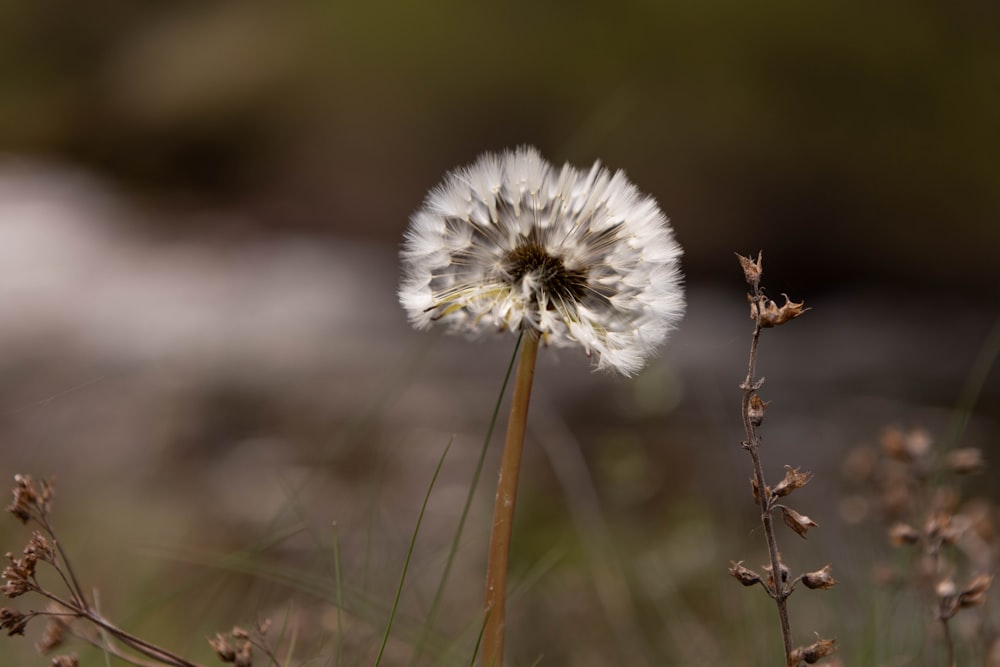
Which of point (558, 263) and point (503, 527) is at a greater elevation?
point (558, 263)

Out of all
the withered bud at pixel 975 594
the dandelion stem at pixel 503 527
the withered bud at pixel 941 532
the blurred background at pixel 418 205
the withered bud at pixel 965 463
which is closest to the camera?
the dandelion stem at pixel 503 527

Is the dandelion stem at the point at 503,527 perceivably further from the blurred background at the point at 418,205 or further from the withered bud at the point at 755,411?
the blurred background at the point at 418,205

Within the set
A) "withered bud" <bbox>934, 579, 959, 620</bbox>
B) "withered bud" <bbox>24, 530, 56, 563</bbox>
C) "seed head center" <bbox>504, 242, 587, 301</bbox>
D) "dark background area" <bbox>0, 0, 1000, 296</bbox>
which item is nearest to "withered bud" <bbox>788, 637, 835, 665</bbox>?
"withered bud" <bbox>934, 579, 959, 620</bbox>

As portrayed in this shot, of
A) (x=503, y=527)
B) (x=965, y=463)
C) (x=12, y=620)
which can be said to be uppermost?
(x=965, y=463)

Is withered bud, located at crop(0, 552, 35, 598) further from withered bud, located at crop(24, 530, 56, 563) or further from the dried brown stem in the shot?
the dried brown stem

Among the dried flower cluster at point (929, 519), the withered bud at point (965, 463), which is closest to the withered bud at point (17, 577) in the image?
the dried flower cluster at point (929, 519)

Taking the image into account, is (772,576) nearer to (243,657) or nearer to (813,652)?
(813,652)

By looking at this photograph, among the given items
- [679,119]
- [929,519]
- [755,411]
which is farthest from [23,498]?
[679,119]
